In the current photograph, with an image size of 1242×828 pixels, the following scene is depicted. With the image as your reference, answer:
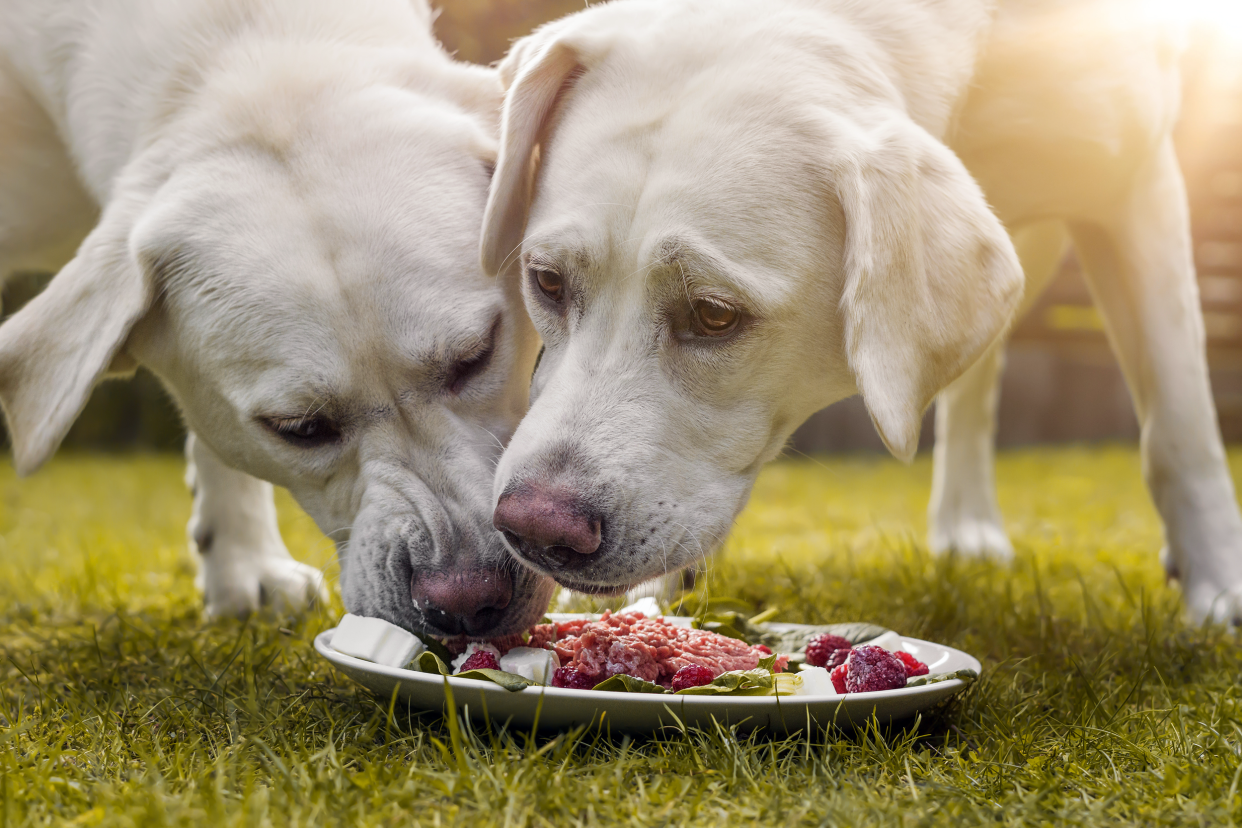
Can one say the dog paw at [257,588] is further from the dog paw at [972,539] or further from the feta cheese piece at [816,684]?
the dog paw at [972,539]

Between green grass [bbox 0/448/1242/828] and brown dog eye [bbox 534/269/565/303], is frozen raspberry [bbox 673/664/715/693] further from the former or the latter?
brown dog eye [bbox 534/269/565/303]

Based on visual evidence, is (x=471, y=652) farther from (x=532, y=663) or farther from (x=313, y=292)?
(x=313, y=292)

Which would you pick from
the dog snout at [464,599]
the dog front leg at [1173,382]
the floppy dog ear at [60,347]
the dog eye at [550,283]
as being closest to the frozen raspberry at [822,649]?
the dog snout at [464,599]

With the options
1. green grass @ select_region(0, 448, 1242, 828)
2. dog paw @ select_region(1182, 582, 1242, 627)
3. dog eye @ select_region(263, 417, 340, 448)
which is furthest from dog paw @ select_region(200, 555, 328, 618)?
dog paw @ select_region(1182, 582, 1242, 627)

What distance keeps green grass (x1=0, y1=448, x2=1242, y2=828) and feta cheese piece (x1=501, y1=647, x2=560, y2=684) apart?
13 cm

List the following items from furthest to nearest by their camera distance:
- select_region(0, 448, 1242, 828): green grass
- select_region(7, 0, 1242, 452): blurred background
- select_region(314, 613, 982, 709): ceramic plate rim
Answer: select_region(7, 0, 1242, 452): blurred background < select_region(314, 613, 982, 709): ceramic plate rim < select_region(0, 448, 1242, 828): green grass

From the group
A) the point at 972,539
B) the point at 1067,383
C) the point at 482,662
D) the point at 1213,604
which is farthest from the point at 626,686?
the point at 1067,383

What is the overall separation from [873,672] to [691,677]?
1.20 ft

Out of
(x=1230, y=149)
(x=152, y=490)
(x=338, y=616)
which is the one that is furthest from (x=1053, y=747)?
(x=1230, y=149)

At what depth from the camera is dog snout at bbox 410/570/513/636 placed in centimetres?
246

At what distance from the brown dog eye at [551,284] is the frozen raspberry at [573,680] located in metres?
0.88

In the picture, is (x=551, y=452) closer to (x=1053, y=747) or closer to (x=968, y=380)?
(x=1053, y=747)

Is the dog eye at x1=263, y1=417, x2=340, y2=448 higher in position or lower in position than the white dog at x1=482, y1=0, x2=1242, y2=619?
lower

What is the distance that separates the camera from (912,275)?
239 centimetres
